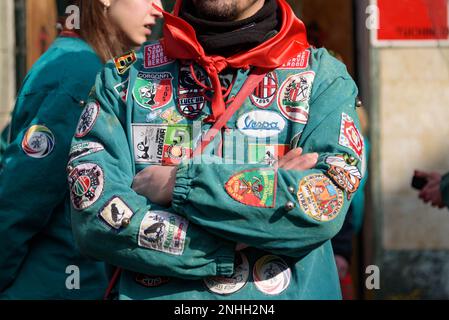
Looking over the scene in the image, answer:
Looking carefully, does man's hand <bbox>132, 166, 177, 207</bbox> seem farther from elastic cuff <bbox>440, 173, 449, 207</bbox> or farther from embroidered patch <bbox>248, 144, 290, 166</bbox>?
elastic cuff <bbox>440, 173, 449, 207</bbox>

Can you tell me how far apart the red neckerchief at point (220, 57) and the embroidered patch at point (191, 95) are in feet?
0.16

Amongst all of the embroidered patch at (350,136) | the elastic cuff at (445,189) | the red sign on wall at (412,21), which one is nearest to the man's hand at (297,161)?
the embroidered patch at (350,136)

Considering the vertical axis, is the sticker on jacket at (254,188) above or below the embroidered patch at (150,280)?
above

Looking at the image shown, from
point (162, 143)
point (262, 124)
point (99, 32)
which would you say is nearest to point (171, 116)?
point (162, 143)

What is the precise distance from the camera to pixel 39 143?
4.45 m

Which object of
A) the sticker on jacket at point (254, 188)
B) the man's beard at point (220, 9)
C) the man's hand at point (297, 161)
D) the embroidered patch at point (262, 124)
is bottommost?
the sticker on jacket at point (254, 188)

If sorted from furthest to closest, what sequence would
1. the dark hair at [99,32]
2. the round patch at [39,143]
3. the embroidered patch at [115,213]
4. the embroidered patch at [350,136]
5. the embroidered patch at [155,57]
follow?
1. the dark hair at [99,32]
2. the round patch at [39,143]
3. the embroidered patch at [155,57]
4. the embroidered patch at [350,136]
5. the embroidered patch at [115,213]

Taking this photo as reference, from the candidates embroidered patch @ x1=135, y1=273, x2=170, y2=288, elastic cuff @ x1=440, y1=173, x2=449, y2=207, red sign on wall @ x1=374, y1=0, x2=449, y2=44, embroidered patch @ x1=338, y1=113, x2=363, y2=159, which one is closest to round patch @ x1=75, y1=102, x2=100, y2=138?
embroidered patch @ x1=135, y1=273, x2=170, y2=288

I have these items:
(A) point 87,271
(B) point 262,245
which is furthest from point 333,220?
(A) point 87,271

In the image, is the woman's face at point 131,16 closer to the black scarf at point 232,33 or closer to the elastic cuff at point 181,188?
the black scarf at point 232,33

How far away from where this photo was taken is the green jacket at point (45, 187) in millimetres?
4453

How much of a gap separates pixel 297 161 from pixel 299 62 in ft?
1.45

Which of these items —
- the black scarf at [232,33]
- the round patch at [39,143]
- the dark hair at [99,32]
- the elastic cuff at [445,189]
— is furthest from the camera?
the elastic cuff at [445,189]

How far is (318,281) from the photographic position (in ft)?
11.9
